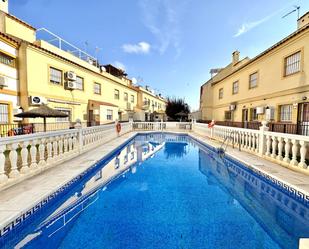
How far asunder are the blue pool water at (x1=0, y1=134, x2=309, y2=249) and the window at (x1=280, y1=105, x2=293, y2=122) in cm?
736

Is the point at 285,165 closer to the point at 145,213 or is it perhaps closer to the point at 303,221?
the point at 303,221

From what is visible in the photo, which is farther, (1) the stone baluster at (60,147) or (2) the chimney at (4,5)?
(2) the chimney at (4,5)

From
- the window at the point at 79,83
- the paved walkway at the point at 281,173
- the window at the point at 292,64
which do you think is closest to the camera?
the paved walkway at the point at 281,173

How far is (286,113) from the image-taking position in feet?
36.3

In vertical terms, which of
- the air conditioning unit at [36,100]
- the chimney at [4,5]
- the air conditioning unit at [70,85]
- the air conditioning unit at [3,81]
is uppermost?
the chimney at [4,5]

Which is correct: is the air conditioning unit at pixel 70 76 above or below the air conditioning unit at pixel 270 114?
above

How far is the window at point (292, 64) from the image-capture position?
33.2 ft

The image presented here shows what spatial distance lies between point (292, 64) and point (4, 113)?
18.2m

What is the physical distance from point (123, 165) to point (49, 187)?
3.47m

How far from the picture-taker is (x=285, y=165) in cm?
574

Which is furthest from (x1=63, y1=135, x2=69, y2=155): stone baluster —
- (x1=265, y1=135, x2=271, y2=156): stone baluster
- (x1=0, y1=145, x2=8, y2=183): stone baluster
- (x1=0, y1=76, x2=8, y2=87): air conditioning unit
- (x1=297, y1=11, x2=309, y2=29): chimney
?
(x1=297, y1=11, x2=309, y2=29): chimney

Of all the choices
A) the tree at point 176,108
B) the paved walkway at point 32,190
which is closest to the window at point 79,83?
the paved walkway at point 32,190

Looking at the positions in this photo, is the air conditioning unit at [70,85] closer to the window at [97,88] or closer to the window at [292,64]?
the window at [97,88]

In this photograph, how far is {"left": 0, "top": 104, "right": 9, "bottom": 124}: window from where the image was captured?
34.9 ft
